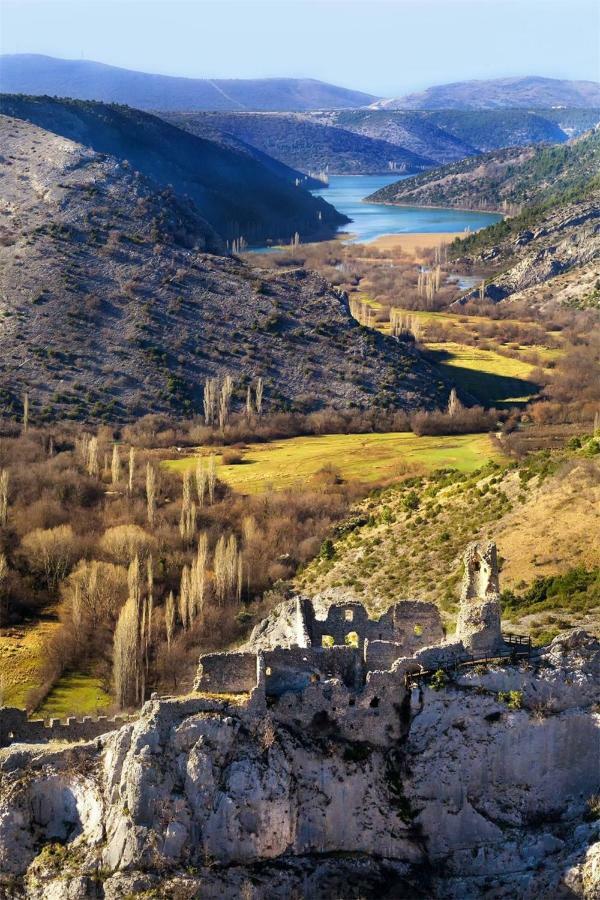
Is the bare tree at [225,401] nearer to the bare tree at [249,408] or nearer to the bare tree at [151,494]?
the bare tree at [249,408]

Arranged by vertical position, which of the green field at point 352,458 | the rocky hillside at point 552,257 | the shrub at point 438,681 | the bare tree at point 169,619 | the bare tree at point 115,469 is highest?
the shrub at point 438,681

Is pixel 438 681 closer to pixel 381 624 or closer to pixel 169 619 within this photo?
pixel 381 624

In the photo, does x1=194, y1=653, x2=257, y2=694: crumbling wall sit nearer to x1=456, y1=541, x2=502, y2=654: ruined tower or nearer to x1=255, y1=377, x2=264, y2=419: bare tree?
x1=456, y1=541, x2=502, y2=654: ruined tower

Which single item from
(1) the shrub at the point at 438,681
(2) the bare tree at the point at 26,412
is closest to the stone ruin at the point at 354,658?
(1) the shrub at the point at 438,681

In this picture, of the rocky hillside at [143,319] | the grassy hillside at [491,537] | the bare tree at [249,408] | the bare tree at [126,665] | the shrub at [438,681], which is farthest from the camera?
the rocky hillside at [143,319]

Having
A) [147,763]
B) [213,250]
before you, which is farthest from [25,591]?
[213,250]

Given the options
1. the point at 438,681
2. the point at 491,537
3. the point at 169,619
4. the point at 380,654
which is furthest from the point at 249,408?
the point at 438,681
